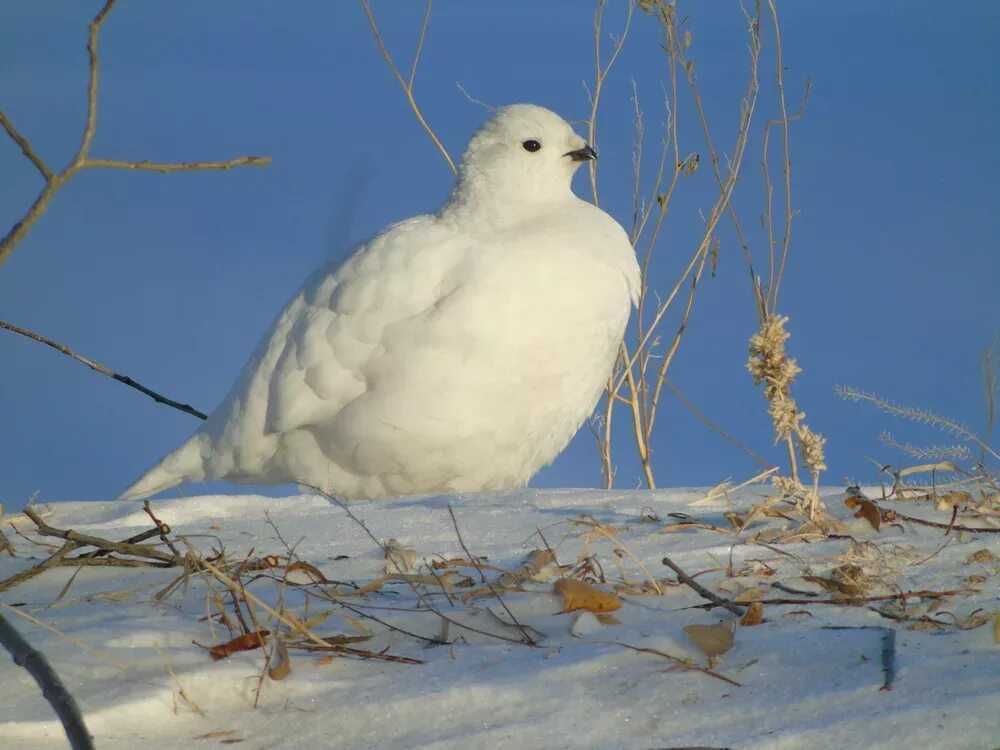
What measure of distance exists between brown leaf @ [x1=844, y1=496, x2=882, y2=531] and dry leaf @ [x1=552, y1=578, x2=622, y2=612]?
863 millimetres

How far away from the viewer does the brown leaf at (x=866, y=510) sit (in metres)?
2.52

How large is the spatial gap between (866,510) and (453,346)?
1.97m

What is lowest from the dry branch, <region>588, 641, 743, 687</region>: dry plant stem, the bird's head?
<region>588, 641, 743, 687</region>: dry plant stem

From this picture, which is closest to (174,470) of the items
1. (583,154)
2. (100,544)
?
(583,154)

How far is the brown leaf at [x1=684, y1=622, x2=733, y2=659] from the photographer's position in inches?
63.4

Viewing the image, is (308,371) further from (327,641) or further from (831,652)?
(831,652)

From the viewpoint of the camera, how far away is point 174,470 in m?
4.80

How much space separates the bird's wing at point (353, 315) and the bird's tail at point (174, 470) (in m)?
0.43

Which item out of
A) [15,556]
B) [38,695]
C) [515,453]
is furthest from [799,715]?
[515,453]

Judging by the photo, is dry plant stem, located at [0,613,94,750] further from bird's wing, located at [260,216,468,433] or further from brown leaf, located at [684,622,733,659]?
bird's wing, located at [260,216,468,433]

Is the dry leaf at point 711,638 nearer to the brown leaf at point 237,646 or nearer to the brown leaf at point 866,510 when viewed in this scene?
the brown leaf at point 237,646

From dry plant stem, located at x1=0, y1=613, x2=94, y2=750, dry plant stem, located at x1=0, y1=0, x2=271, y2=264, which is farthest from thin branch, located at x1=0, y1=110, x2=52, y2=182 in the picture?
dry plant stem, located at x1=0, y1=613, x2=94, y2=750

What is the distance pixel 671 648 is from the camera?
164 centimetres

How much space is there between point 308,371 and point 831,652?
3070mm
